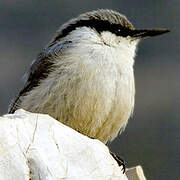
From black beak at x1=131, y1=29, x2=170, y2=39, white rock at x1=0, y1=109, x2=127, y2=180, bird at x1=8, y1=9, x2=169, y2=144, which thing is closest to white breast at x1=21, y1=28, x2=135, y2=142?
bird at x1=8, y1=9, x2=169, y2=144

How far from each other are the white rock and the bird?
41.8 inches

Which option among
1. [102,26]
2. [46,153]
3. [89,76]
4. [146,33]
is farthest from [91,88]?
[46,153]

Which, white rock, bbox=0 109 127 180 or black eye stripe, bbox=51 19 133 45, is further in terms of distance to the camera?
black eye stripe, bbox=51 19 133 45

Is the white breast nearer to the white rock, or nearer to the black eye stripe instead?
the black eye stripe

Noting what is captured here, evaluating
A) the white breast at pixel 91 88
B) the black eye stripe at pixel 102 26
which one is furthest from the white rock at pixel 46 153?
the black eye stripe at pixel 102 26

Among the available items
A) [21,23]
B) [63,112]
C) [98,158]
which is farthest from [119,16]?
[21,23]

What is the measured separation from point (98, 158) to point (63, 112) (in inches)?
46.6

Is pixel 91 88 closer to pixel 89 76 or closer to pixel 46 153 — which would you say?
pixel 89 76

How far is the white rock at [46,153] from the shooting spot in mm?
3160

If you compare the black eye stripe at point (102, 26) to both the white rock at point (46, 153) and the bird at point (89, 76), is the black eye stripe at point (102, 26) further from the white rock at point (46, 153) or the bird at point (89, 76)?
the white rock at point (46, 153)

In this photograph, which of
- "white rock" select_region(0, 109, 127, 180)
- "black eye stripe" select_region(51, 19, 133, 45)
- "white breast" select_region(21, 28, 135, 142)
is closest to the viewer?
"white rock" select_region(0, 109, 127, 180)

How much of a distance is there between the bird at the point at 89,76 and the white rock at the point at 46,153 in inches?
41.8

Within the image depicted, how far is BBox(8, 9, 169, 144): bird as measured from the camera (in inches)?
179

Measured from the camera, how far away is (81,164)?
3314 millimetres
